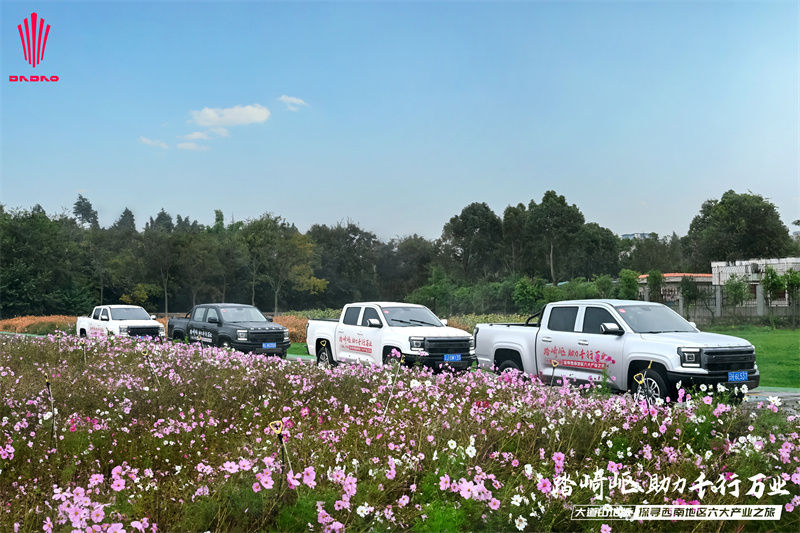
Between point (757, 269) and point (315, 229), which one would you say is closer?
point (757, 269)

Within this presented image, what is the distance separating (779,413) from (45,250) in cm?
5440

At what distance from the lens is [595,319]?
1091 centimetres

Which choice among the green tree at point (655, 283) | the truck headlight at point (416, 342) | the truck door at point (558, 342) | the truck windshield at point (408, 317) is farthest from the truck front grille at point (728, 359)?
the green tree at point (655, 283)

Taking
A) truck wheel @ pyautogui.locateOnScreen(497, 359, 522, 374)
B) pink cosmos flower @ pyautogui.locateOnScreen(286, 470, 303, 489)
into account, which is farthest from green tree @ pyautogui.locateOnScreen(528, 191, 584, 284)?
pink cosmos flower @ pyautogui.locateOnScreen(286, 470, 303, 489)

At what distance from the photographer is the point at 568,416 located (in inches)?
242

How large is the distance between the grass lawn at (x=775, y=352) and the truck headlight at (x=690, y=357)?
18.0 feet

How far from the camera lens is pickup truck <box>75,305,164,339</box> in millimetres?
22859

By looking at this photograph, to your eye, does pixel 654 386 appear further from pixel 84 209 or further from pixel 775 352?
pixel 84 209

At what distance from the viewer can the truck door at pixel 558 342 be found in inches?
434

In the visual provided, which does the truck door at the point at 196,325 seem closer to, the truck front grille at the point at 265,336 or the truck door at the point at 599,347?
the truck front grille at the point at 265,336

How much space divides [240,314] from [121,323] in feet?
19.2

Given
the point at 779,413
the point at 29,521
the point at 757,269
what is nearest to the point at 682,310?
the point at 757,269

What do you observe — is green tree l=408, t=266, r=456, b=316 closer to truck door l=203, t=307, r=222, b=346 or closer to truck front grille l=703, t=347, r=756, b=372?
truck door l=203, t=307, r=222, b=346

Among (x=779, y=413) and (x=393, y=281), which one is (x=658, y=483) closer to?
(x=779, y=413)
